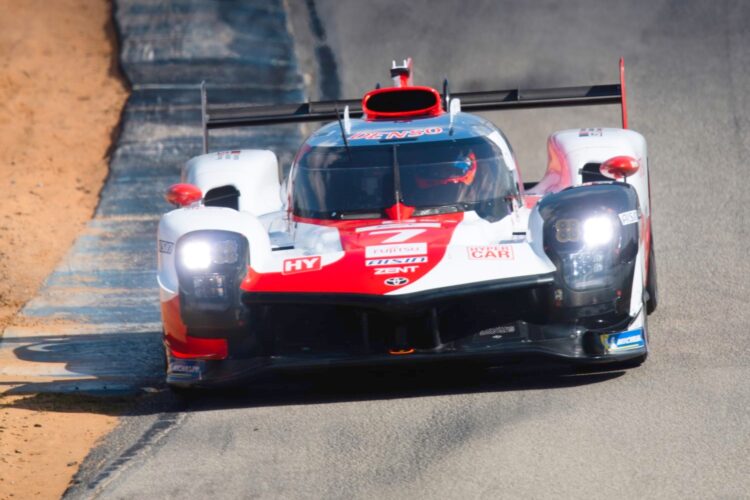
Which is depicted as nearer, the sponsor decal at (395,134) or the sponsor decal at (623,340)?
the sponsor decal at (623,340)

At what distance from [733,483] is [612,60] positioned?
11894 millimetres

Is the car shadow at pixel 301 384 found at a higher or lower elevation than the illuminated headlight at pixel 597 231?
lower

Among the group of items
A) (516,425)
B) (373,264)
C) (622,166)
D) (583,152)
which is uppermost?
(583,152)

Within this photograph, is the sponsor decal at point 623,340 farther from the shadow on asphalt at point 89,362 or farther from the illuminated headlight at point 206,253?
the shadow on asphalt at point 89,362

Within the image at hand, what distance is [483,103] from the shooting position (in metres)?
10.1

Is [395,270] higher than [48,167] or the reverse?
the reverse

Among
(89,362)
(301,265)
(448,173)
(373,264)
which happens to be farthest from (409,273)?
(89,362)

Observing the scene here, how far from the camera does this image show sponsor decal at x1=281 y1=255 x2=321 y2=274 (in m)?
7.33

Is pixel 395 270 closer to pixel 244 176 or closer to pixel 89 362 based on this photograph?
pixel 89 362

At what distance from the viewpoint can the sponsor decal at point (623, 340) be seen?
285 inches

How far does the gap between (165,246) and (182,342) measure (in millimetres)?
592

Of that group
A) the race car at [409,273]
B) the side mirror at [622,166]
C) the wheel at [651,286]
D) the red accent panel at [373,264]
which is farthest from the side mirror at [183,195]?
the wheel at [651,286]

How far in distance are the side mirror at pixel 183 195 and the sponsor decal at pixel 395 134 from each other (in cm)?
105

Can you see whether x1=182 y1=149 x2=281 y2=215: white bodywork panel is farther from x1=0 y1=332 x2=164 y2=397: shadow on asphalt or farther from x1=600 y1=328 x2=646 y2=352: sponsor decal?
x1=600 y1=328 x2=646 y2=352: sponsor decal
